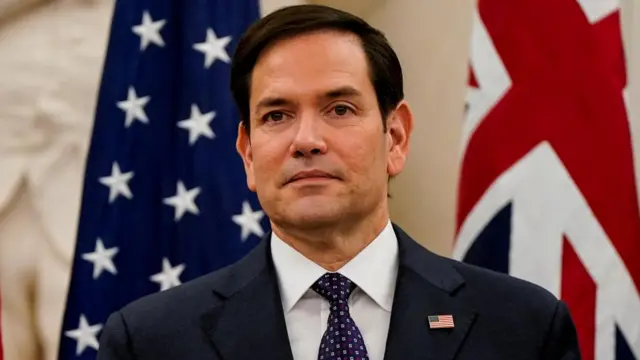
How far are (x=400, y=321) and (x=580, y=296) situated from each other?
763mm

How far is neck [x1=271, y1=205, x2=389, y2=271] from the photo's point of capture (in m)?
1.38

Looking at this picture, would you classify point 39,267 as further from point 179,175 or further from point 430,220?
point 430,220

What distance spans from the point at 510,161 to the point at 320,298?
0.80 m

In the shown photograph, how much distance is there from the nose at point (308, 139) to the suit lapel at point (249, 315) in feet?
0.69

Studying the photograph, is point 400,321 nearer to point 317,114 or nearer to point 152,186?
point 317,114

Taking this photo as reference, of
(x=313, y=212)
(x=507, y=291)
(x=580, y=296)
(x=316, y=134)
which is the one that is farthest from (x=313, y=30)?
(x=580, y=296)

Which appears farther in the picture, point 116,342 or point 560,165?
point 560,165

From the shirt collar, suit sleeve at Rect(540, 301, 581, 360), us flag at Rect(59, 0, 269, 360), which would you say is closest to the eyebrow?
the shirt collar

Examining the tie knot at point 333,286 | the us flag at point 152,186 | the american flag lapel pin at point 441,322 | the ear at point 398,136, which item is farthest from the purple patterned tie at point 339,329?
the us flag at point 152,186

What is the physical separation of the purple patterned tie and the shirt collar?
20 millimetres

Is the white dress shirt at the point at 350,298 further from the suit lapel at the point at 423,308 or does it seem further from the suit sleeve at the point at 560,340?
the suit sleeve at the point at 560,340

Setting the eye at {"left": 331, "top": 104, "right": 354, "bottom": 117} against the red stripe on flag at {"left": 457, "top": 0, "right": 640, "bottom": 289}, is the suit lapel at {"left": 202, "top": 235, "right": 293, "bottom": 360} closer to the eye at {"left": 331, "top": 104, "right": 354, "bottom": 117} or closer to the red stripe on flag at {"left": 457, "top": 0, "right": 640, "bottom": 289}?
the eye at {"left": 331, "top": 104, "right": 354, "bottom": 117}

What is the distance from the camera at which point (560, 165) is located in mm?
1942

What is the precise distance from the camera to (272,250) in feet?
4.73
